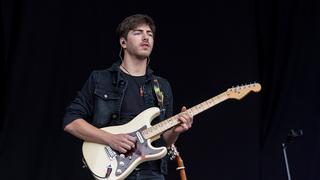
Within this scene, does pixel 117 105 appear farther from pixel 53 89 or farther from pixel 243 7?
pixel 243 7

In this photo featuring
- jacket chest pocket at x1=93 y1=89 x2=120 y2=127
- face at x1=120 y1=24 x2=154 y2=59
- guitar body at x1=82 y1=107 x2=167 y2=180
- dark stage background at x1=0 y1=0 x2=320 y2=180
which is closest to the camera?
guitar body at x1=82 y1=107 x2=167 y2=180

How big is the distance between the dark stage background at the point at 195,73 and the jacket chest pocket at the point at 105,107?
96cm

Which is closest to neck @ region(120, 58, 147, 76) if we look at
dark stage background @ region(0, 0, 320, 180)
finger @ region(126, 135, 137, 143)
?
finger @ region(126, 135, 137, 143)

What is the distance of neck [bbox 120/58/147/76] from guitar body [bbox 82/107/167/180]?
0.23 meters

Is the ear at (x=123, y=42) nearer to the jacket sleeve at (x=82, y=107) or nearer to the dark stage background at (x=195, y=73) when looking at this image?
the jacket sleeve at (x=82, y=107)

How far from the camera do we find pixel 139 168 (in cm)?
246

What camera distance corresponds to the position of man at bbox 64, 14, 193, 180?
97.4 inches

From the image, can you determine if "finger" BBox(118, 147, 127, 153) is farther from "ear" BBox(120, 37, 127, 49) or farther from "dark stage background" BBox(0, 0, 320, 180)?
"dark stage background" BBox(0, 0, 320, 180)

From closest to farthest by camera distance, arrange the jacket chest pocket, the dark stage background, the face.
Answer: the jacket chest pocket < the face < the dark stage background

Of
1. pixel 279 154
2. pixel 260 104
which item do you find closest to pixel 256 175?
pixel 279 154

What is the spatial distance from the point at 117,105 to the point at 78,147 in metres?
1.02

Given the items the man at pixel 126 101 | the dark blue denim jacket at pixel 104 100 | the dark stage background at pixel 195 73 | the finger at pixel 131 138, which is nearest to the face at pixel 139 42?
the man at pixel 126 101

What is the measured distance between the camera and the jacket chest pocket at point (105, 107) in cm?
255

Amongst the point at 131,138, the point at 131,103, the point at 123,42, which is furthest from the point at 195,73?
the point at 131,138
